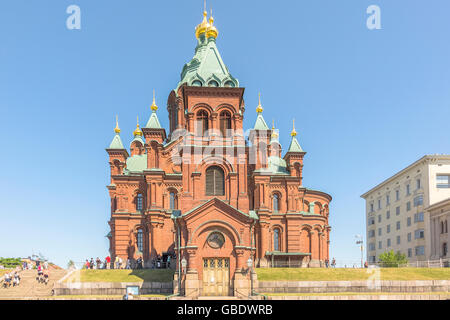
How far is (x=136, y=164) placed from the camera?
5669 centimetres

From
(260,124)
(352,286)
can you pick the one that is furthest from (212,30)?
(352,286)

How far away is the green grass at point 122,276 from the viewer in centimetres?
3947

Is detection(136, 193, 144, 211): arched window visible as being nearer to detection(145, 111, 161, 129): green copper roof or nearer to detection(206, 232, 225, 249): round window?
detection(145, 111, 161, 129): green copper roof

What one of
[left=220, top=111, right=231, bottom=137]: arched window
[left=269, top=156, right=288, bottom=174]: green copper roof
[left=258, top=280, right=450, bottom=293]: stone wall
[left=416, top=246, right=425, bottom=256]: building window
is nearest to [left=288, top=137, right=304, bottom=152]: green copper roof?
[left=269, top=156, right=288, bottom=174]: green copper roof

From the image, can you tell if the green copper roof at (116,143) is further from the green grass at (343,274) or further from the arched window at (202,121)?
the green grass at (343,274)

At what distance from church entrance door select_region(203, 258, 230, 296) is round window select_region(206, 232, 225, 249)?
1094mm

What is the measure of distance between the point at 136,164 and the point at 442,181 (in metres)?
45.1

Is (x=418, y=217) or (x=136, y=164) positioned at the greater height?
(x=136, y=164)

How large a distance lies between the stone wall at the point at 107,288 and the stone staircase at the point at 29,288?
4.89 ft

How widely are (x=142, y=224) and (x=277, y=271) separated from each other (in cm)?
1751

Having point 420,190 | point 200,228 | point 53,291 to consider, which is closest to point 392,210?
point 420,190

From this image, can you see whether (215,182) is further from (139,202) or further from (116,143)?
(116,143)

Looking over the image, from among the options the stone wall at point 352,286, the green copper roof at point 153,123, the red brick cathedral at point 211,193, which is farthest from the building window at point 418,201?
the green copper roof at point 153,123

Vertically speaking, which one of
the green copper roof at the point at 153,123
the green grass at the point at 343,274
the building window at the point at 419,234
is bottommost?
the green grass at the point at 343,274
